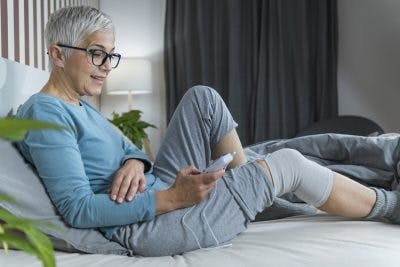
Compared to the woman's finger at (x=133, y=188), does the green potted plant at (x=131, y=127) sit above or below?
below

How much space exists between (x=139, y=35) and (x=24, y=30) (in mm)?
2058

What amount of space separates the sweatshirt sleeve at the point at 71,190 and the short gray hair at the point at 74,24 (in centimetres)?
34

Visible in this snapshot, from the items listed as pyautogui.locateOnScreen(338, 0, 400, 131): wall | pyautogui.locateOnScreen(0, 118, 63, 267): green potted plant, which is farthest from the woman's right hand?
pyautogui.locateOnScreen(338, 0, 400, 131): wall

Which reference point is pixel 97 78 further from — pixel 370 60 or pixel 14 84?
pixel 370 60

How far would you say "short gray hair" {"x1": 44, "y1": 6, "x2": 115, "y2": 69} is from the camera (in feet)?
4.46

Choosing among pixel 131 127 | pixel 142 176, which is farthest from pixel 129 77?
pixel 142 176

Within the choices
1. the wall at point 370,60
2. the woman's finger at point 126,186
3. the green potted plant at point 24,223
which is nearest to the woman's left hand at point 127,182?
the woman's finger at point 126,186

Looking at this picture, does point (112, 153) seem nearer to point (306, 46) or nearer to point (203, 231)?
point (203, 231)

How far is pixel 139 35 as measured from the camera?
420 centimetres

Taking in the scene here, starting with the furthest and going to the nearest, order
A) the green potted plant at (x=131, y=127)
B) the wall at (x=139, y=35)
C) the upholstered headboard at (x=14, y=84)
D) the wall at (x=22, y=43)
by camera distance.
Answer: the wall at (x=139, y=35), the green potted plant at (x=131, y=127), the wall at (x=22, y=43), the upholstered headboard at (x=14, y=84)

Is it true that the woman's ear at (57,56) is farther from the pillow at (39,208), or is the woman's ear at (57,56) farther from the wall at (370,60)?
the wall at (370,60)

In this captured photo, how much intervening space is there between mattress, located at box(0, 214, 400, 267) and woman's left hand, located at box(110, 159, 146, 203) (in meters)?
0.14

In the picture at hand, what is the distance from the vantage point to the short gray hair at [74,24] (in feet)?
4.46

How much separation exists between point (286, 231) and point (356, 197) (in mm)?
206
